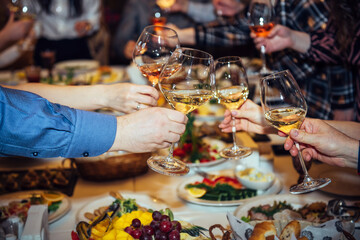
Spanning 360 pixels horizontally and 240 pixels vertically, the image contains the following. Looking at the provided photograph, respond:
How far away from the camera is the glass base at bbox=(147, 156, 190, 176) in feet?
4.16

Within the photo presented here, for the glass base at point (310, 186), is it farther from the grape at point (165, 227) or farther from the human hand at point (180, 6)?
the human hand at point (180, 6)

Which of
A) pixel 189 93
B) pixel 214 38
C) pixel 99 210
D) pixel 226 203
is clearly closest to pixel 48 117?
pixel 189 93

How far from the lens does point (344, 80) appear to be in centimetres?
276

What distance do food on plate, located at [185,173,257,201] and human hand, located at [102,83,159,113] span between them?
17.9 inches

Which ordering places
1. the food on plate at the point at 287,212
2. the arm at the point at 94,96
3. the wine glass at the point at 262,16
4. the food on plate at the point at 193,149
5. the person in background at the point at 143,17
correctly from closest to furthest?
the food on plate at the point at 287,212, the arm at the point at 94,96, the food on plate at the point at 193,149, the wine glass at the point at 262,16, the person in background at the point at 143,17

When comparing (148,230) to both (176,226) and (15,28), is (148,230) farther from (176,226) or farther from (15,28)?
(15,28)

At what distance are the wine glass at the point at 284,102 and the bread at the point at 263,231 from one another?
147 millimetres

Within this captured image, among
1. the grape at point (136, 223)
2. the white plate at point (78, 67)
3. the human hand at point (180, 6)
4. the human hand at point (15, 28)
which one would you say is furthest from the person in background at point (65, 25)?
the grape at point (136, 223)

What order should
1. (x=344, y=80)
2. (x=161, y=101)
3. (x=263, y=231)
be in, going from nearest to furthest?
(x=263, y=231) < (x=344, y=80) < (x=161, y=101)

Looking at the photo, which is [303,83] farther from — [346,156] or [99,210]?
[99,210]

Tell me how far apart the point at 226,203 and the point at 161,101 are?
1484mm

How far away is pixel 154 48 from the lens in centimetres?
156

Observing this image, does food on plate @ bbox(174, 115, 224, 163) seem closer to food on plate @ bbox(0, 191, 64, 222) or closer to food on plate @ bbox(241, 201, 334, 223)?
food on plate @ bbox(241, 201, 334, 223)

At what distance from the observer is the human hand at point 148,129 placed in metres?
1.26
